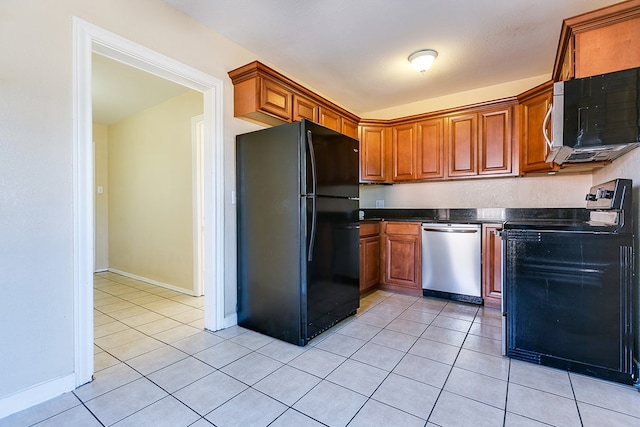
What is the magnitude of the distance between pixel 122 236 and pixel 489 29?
209 inches

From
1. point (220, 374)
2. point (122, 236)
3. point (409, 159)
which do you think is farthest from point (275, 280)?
point (122, 236)

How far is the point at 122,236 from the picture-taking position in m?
4.60

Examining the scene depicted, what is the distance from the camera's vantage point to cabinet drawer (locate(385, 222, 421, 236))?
342cm

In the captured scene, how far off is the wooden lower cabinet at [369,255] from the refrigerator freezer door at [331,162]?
74 centimetres

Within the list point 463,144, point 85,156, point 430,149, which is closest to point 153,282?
point 85,156

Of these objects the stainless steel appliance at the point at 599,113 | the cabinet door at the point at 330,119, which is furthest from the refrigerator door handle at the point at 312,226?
the stainless steel appliance at the point at 599,113

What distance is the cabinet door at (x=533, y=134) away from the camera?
2.85 m

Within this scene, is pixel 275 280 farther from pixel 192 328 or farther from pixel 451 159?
pixel 451 159

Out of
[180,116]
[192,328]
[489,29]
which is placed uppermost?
[489,29]

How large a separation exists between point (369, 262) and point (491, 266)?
4.14 ft

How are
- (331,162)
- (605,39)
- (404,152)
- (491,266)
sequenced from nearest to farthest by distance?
(605,39) → (331,162) → (491,266) → (404,152)

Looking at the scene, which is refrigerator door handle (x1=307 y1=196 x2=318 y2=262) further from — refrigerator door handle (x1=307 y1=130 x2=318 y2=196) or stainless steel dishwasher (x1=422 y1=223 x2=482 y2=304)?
stainless steel dishwasher (x1=422 y1=223 x2=482 y2=304)

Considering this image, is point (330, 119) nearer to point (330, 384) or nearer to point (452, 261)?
point (452, 261)

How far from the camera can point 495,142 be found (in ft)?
10.9
